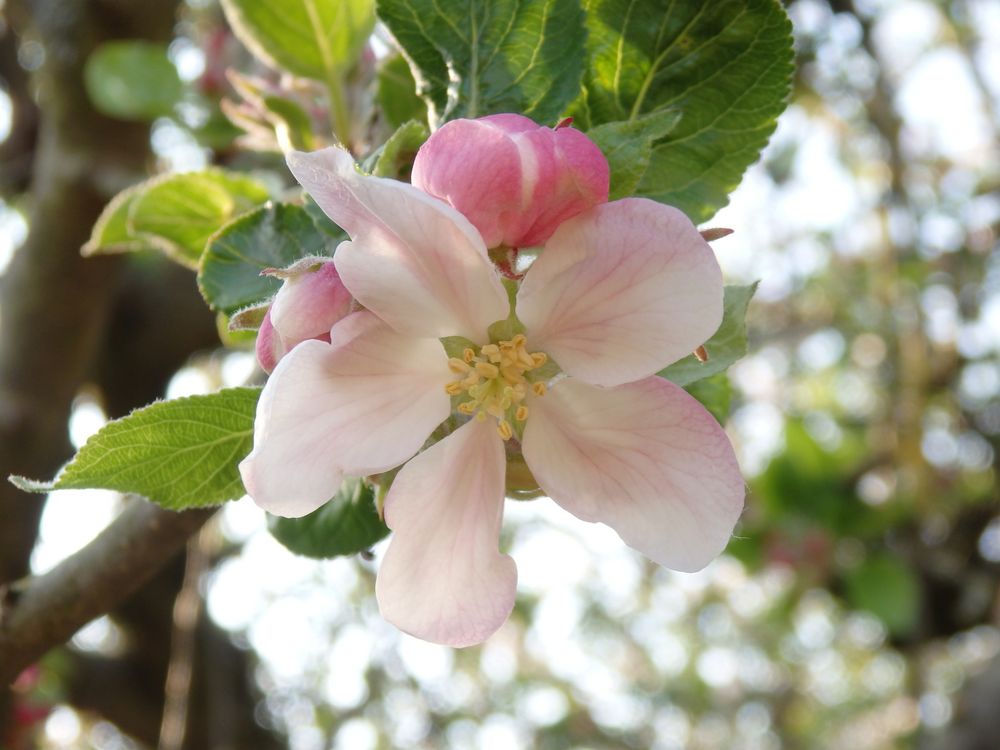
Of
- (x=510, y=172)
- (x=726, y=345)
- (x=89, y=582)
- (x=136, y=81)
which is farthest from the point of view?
(x=136, y=81)

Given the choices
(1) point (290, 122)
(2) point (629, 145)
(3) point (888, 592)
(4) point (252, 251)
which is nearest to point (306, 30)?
(1) point (290, 122)

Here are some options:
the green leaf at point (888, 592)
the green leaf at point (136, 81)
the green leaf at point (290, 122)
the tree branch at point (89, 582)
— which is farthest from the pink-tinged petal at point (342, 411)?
the green leaf at point (888, 592)

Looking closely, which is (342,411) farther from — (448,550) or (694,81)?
(694,81)

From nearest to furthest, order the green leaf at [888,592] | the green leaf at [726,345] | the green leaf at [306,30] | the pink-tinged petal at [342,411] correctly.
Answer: the pink-tinged petal at [342,411], the green leaf at [726,345], the green leaf at [306,30], the green leaf at [888,592]

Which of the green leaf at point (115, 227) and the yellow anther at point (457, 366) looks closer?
the yellow anther at point (457, 366)

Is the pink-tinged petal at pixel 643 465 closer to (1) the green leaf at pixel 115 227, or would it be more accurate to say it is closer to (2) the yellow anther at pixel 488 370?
(2) the yellow anther at pixel 488 370

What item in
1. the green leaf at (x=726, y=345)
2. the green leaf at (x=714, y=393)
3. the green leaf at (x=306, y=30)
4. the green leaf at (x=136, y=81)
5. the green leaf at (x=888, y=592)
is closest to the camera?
the green leaf at (x=726, y=345)
